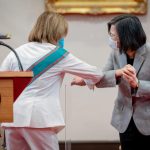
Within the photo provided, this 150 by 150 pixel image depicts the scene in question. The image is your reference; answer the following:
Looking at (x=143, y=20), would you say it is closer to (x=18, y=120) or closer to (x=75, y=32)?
(x=75, y=32)

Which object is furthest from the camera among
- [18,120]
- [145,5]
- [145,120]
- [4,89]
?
[145,5]

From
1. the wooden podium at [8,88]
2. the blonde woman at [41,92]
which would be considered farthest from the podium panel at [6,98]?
the blonde woman at [41,92]

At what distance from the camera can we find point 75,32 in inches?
180

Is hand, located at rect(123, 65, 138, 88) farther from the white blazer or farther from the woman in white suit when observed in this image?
the white blazer

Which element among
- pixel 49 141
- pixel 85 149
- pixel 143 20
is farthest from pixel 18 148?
pixel 143 20

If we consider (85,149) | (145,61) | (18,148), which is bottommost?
(85,149)

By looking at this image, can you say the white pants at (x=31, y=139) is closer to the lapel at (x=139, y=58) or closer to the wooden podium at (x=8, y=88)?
the lapel at (x=139, y=58)

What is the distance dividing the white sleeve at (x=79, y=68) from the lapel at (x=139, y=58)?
234 mm

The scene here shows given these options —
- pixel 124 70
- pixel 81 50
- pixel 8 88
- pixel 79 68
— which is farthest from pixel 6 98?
pixel 81 50

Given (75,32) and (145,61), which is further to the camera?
(75,32)

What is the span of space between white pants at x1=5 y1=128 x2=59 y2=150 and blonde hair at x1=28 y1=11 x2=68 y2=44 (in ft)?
1.86

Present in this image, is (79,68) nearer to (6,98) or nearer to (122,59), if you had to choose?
(122,59)

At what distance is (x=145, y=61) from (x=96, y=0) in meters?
1.91

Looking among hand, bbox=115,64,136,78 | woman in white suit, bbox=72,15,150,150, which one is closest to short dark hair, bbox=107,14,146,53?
woman in white suit, bbox=72,15,150,150
